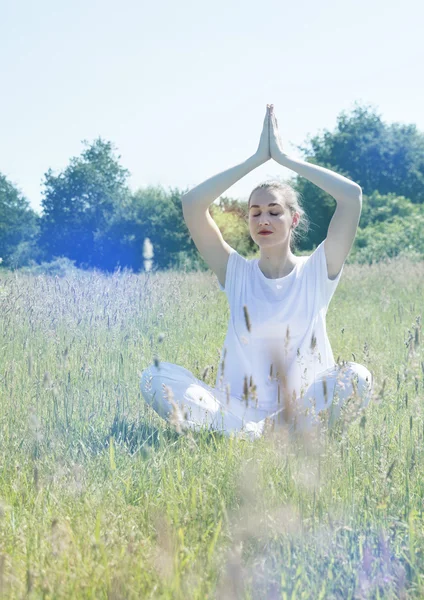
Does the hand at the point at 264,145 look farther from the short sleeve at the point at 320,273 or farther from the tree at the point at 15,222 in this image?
the tree at the point at 15,222

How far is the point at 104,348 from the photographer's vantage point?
4.17 metres

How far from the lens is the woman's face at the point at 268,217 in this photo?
3.64m

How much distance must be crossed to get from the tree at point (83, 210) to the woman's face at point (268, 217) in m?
31.0

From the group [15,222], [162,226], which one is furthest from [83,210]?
[162,226]

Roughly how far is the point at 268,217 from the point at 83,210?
36728 mm

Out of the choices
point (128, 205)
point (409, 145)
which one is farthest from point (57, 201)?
point (409, 145)

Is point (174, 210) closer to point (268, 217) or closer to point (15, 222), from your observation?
point (15, 222)

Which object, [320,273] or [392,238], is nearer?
[320,273]

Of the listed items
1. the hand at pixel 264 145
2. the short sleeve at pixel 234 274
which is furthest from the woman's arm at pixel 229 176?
the short sleeve at pixel 234 274

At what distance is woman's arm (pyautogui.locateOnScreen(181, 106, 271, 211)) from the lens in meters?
3.72

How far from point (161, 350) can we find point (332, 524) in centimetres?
277

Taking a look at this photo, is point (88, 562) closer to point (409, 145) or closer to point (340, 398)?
point (340, 398)

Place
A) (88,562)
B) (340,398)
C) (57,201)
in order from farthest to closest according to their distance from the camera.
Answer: (57,201) → (340,398) → (88,562)

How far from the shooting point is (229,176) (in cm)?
373
